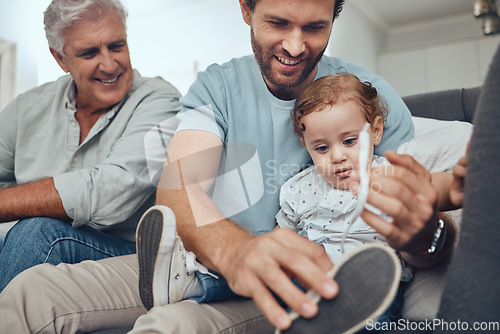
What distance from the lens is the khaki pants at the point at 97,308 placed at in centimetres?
60

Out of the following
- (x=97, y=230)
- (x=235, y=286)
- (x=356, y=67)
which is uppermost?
(x=356, y=67)

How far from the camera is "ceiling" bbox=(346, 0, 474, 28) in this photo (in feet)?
14.1

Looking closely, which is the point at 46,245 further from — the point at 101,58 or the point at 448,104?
the point at 448,104

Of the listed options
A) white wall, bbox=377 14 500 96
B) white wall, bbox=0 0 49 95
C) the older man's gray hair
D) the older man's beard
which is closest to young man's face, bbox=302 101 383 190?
the older man's beard

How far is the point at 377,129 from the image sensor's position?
838 mm

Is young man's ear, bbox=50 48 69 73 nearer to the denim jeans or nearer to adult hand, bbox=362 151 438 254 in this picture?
Answer: the denim jeans

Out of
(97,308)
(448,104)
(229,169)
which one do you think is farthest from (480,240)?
(448,104)

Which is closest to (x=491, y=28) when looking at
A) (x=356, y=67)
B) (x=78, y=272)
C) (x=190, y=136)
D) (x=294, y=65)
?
(x=356, y=67)

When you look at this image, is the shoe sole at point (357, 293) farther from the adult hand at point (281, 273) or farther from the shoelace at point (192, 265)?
the shoelace at point (192, 265)

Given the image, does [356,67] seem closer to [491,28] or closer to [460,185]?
[460,185]

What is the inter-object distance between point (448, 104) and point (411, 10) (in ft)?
12.9

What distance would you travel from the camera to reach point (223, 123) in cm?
89

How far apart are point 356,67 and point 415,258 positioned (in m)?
0.50

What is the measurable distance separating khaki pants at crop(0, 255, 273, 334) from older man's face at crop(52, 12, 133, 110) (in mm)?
496
